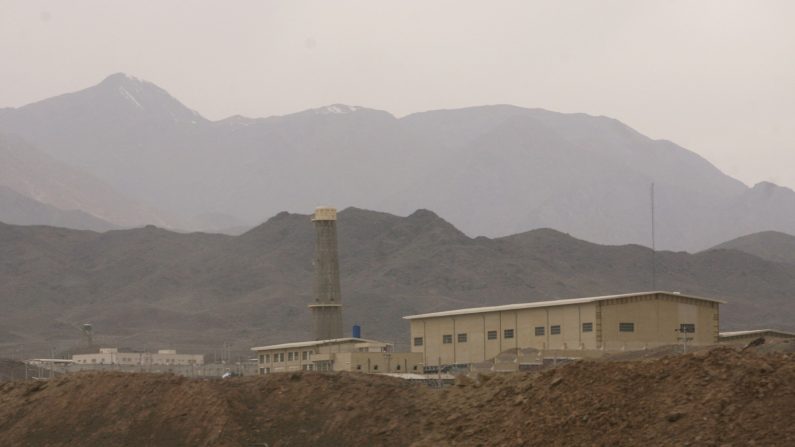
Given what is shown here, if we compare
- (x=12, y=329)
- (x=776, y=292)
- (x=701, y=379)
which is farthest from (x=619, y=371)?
(x=776, y=292)

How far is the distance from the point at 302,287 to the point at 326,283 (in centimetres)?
8460

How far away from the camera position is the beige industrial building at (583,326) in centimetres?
6831

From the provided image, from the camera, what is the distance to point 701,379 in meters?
31.9

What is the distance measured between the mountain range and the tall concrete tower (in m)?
51.0

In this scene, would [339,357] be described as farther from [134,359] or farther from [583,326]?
[134,359]

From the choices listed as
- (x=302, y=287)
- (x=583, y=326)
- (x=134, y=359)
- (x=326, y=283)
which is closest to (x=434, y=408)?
(x=583, y=326)

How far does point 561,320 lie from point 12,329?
107 metres

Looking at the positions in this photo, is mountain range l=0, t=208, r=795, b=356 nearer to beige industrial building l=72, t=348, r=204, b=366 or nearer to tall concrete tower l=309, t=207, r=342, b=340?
beige industrial building l=72, t=348, r=204, b=366

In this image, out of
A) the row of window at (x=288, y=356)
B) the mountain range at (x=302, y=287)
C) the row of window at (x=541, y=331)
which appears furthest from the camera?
the mountain range at (x=302, y=287)

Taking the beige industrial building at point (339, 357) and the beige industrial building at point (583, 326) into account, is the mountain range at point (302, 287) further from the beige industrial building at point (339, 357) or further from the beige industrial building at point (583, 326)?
the beige industrial building at point (583, 326)

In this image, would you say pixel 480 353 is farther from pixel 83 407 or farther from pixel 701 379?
pixel 701 379

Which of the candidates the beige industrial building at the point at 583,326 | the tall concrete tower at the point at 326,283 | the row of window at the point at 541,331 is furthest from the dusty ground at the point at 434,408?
the tall concrete tower at the point at 326,283

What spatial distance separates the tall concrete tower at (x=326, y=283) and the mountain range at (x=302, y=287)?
2009 inches

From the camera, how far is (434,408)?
3709 centimetres
